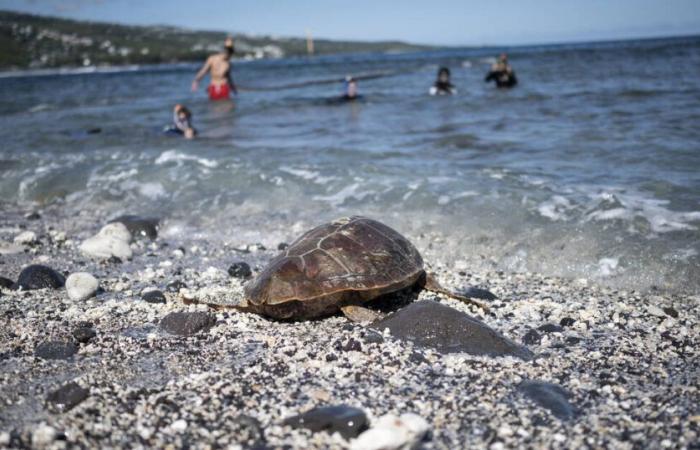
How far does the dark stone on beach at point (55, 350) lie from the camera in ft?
10.8

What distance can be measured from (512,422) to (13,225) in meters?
6.60

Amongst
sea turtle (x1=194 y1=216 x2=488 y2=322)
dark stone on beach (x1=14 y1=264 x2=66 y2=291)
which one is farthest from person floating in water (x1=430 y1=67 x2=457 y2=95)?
dark stone on beach (x1=14 y1=264 x2=66 y2=291)

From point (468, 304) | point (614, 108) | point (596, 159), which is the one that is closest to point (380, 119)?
point (614, 108)

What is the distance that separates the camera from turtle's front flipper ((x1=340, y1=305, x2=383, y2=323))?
12.3 ft

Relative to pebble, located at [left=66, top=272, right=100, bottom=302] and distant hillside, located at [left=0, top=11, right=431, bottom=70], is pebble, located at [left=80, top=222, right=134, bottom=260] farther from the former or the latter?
distant hillside, located at [left=0, top=11, right=431, bottom=70]

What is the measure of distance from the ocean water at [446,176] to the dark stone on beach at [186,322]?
2.28 meters

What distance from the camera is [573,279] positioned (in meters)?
4.71

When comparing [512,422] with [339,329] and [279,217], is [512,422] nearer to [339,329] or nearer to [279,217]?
[339,329]

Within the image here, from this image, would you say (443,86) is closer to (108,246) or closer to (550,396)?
(108,246)

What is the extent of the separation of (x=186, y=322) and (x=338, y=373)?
4.00 ft

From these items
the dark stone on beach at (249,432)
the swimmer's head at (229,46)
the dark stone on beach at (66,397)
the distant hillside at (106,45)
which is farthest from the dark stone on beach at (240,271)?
the distant hillside at (106,45)

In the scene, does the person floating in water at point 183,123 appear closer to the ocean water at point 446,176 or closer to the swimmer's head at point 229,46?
the ocean water at point 446,176

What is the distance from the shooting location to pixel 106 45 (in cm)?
10144

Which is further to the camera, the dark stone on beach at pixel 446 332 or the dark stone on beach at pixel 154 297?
the dark stone on beach at pixel 154 297
